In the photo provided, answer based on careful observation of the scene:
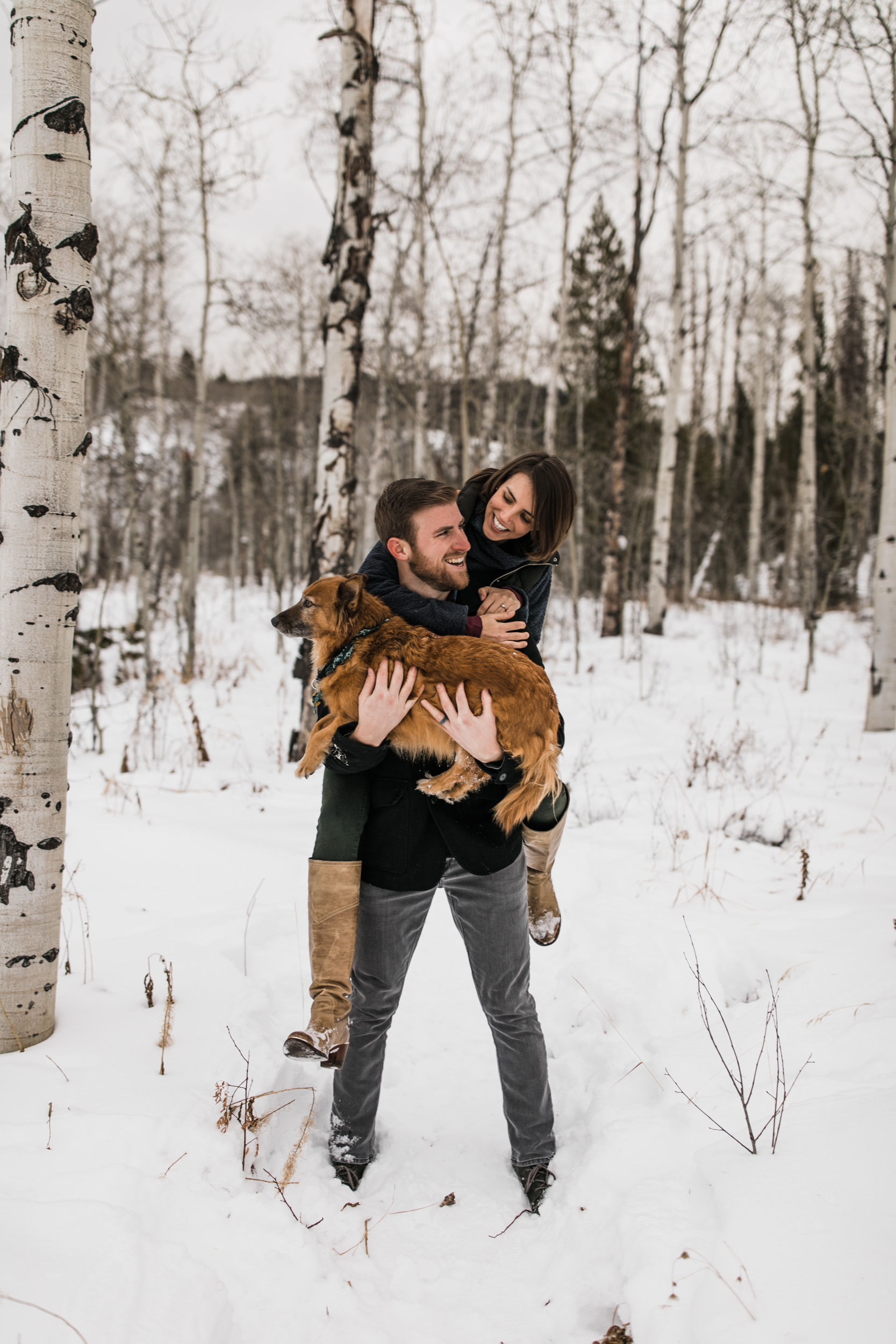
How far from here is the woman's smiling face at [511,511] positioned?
7.88 feet

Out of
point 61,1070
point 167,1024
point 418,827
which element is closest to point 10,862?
point 61,1070

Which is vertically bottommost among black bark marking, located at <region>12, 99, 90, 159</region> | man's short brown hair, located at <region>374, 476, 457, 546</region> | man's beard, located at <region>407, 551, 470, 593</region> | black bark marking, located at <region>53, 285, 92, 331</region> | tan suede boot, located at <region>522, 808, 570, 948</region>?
tan suede boot, located at <region>522, 808, 570, 948</region>

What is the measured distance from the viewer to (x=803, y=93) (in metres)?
13.0

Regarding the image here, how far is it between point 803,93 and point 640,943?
653 inches

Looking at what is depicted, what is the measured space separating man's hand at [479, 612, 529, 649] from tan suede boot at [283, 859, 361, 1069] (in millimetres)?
866

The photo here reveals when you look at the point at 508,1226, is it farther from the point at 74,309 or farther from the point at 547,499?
the point at 74,309

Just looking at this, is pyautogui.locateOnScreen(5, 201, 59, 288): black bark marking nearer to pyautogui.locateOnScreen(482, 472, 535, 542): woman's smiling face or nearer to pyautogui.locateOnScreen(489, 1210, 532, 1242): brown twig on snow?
pyautogui.locateOnScreen(482, 472, 535, 542): woman's smiling face

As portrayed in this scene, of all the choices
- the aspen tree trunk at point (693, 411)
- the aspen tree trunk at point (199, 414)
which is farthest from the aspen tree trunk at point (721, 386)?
the aspen tree trunk at point (199, 414)

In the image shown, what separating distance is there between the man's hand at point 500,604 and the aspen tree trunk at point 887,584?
6951mm

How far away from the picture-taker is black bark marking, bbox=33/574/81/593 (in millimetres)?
2439

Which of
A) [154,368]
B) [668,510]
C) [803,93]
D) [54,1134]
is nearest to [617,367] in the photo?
[803,93]

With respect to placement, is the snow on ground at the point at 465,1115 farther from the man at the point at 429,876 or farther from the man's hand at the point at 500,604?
the man's hand at the point at 500,604

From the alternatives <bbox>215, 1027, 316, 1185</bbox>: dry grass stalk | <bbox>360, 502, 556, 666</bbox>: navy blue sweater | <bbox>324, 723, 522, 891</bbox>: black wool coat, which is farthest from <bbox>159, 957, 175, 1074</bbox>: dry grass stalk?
<bbox>360, 502, 556, 666</bbox>: navy blue sweater

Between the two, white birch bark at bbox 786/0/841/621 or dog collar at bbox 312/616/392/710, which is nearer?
dog collar at bbox 312/616/392/710
